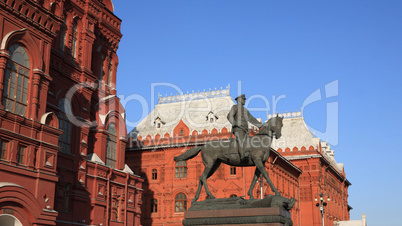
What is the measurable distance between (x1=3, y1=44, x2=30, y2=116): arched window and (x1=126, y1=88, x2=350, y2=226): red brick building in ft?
82.9

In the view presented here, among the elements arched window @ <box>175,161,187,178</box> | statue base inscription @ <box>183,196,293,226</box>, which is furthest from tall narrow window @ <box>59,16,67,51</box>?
statue base inscription @ <box>183,196,293,226</box>

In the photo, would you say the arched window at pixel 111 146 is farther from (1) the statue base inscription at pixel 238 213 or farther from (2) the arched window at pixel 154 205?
(1) the statue base inscription at pixel 238 213

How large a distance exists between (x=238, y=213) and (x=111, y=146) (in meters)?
25.9

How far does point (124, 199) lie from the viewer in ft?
→ 134

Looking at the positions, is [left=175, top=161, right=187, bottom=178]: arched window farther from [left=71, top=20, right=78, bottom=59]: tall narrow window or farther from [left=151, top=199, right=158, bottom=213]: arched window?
[left=71, top=20, right=78, bottom=59]: tall narrow window

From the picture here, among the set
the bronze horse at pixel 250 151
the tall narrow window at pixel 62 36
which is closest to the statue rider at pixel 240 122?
the bronze horse at pixel 250 151

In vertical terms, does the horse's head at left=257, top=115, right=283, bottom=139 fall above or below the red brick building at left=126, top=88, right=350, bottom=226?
below

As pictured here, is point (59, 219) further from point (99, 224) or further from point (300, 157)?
point (300, 157)

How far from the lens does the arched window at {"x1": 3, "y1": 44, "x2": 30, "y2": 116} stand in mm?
26688

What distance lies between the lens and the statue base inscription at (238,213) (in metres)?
16.5

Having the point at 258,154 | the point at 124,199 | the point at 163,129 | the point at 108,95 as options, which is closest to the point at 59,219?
the point at 124,199

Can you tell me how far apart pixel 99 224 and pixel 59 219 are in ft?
14.9

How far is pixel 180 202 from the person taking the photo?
51.0 meters

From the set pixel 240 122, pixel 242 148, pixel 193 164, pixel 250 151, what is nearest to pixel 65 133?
pixel 193 164
